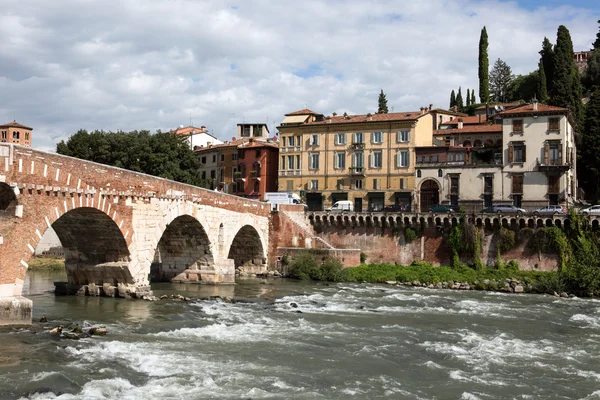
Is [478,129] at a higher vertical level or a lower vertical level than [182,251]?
higher

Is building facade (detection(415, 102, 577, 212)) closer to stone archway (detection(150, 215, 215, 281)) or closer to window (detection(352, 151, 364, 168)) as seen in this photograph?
window (detection(352, 151, 364, 168))

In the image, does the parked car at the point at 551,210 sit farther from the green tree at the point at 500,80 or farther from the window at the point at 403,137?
the green tree at the point at 500,80

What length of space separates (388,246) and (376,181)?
9924mm

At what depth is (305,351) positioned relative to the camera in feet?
71.3

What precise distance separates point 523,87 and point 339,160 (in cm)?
4999

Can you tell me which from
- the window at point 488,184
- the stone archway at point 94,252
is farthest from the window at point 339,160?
the stone archway at point 94,252

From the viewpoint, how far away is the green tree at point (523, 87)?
93062mm

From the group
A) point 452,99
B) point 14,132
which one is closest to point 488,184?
point 452,99

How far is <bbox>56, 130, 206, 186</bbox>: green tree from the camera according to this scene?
5819cm

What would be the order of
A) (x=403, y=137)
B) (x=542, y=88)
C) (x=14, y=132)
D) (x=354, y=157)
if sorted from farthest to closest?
(x=14, y=132), (x=542, y=88), (x=354, y=157), (x=403, y=137)

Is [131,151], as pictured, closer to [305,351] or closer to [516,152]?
[516,152]

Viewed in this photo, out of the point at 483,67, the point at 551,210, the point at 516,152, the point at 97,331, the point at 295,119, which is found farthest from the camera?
the point at 483,67

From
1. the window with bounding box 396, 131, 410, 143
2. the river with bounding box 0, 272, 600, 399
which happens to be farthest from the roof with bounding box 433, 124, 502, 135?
the river with bounding box 0, 272, 600, 399

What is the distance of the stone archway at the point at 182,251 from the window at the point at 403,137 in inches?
986
